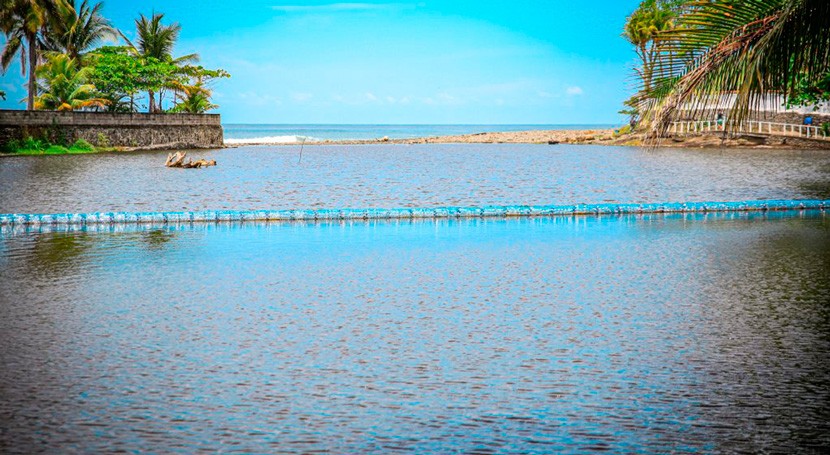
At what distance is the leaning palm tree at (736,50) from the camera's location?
278 inches

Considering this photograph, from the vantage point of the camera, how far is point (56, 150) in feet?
162

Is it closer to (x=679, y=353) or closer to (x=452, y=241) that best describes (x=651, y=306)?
(x=679, y=353)

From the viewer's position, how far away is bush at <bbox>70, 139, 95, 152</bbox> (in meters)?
51.0

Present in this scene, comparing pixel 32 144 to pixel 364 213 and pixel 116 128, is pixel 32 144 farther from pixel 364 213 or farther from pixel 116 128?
pixel 364 213

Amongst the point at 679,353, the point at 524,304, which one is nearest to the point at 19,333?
the point at 524,304

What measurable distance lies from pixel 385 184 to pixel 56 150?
27.0 m

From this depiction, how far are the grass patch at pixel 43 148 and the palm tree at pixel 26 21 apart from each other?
355cm

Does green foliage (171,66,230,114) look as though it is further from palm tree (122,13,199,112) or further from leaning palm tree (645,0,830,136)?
leaning palm tree (645,0,830,136)

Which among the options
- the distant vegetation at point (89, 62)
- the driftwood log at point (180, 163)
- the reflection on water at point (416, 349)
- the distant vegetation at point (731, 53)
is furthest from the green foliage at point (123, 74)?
the distant vegetation at point (731, 53)

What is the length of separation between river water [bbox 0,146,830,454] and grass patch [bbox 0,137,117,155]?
3484cm

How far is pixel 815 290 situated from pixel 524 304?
3256 millimetres

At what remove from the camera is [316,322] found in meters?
8.09

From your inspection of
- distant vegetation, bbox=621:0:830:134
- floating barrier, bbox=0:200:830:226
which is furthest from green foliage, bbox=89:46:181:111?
distant vegetation, bbox=621:0:830:134

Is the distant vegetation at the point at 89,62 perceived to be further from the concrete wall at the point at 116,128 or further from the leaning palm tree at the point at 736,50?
the leaning palm tree at the point at 736,50
